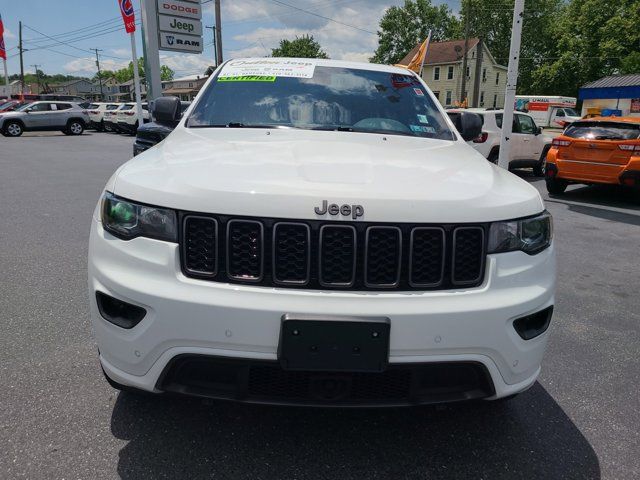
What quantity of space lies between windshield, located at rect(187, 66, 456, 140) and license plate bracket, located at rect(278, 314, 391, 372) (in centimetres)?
154

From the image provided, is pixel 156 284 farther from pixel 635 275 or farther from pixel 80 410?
pixel 635 275

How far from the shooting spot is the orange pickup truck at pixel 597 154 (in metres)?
8.56

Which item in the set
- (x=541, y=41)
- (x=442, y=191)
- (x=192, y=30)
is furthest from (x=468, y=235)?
(x=541, y=41)

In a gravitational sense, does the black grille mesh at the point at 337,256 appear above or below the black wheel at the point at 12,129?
above

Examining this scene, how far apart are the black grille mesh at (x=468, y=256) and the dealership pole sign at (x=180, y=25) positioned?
15.3 m

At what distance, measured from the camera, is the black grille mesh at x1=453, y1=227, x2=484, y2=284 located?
1878 mm

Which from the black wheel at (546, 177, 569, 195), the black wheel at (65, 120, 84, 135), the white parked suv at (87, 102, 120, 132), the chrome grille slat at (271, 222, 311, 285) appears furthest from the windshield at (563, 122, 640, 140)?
the white parked suv at (87, 102, 120, 132)

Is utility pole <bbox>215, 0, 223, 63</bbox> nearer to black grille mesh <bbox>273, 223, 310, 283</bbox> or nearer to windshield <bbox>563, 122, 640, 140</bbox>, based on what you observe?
windshield <bbox>563, 122, 640, 140</bbox>

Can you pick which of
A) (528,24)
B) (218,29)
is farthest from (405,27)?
(218,29)

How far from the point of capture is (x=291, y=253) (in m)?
1.82

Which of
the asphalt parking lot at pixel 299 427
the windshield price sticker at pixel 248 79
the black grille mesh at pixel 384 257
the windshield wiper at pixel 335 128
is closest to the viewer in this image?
the black grille mesh at pixel 384 257

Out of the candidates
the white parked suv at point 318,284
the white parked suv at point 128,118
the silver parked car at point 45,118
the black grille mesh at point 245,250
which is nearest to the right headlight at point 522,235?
the white parked suv at point 318,284

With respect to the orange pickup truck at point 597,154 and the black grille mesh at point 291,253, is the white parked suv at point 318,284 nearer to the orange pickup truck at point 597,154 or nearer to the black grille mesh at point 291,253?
the black grille mesh at point 291,253

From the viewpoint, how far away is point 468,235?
1886 mm
